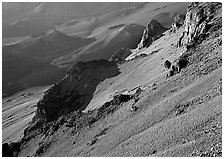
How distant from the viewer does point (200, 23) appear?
216ft

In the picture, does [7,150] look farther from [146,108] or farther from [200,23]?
[200,23]

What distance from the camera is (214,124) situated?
3150 centimetres

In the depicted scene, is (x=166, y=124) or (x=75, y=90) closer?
(x=166, y=124)

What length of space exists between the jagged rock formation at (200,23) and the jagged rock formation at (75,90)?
1940cm

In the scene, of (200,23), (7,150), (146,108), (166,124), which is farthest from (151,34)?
(166,124)

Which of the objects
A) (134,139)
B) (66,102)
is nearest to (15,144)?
(66,102)

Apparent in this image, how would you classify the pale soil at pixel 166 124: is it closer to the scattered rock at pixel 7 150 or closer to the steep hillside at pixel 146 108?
the steep hillside at pixel 146 108

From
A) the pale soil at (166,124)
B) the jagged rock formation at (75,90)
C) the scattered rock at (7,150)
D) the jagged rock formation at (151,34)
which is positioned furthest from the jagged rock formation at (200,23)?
the jagged rock formation at (151,34)

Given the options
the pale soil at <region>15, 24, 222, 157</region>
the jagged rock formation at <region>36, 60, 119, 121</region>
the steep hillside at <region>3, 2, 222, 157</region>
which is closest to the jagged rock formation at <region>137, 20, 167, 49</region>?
the jagged rock formation at <region>36, 60, 119, 121</region>

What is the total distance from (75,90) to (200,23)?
30.1 m

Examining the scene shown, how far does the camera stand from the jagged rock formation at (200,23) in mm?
58719

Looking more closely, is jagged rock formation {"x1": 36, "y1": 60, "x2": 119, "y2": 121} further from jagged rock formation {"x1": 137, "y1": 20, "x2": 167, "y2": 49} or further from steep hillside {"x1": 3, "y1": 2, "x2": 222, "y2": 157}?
jagged rock formation {"x1": 137, "y1": 20, "x2": 167, "y2": 49}

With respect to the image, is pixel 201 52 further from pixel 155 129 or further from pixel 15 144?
pixel 15 144

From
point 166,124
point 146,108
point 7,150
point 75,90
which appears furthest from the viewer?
point 75,90
